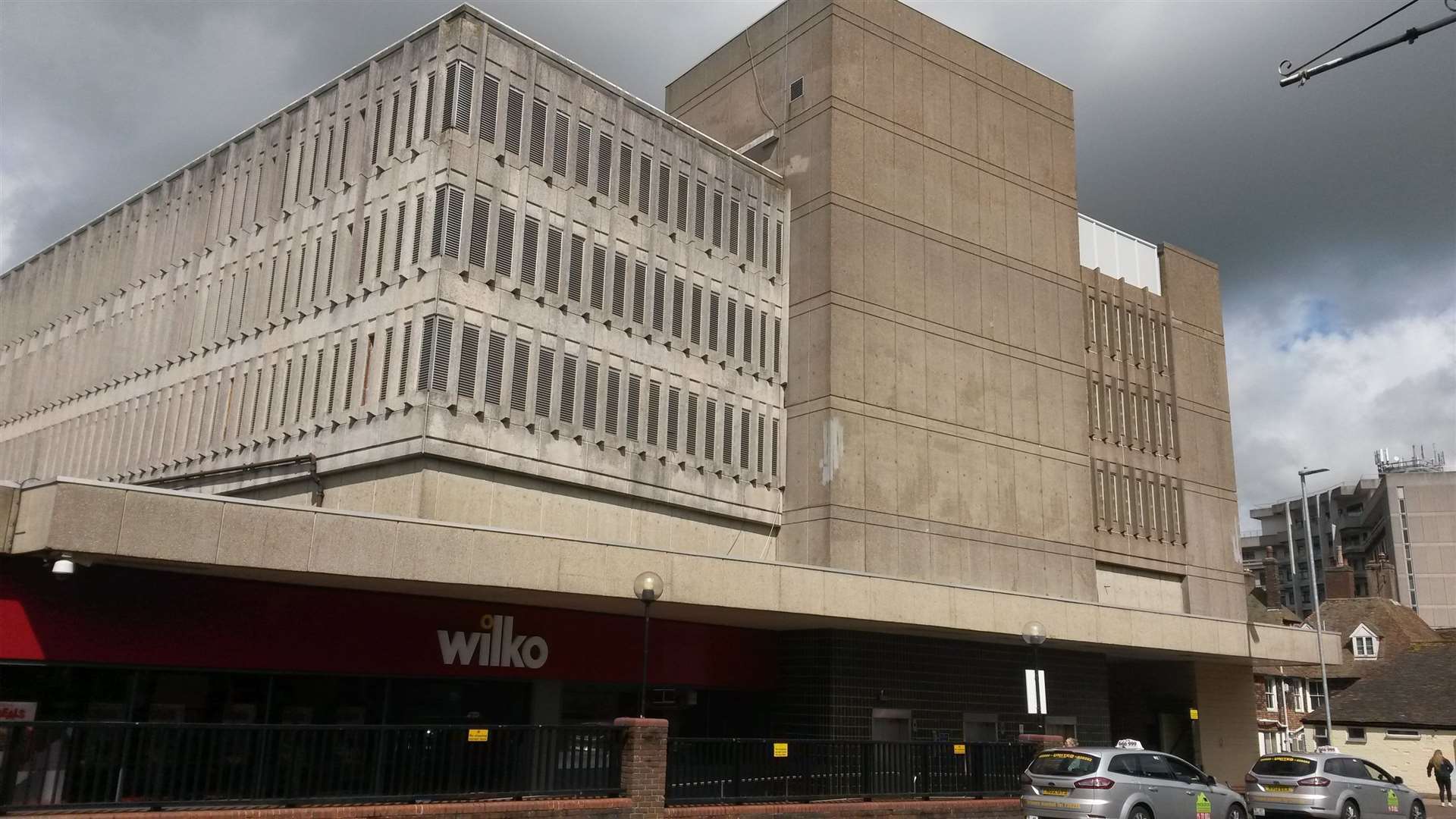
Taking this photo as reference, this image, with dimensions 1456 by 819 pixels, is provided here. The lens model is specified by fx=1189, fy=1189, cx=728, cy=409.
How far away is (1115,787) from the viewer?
2064 centimetres

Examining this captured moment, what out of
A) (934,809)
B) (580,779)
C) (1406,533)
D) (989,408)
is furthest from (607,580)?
(1406,533)

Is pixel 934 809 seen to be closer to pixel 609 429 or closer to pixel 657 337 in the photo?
pixel 609 429

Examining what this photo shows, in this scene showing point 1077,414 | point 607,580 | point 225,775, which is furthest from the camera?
point 1077,414

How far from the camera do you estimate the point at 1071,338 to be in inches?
1697

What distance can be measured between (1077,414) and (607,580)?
24140 millimetres

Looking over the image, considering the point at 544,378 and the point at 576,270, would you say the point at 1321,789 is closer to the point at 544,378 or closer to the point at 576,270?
the point at 544,378

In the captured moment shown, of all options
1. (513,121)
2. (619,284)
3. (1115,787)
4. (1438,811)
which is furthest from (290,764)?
(1438,811)

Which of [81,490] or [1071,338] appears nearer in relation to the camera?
[81,490]

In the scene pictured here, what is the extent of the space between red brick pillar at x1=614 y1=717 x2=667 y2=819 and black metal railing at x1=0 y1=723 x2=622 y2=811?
0.71 ft

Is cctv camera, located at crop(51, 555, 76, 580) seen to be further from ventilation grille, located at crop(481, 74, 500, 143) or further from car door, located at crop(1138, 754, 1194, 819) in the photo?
car door, located at crop(1138, 754, 1194, 819)

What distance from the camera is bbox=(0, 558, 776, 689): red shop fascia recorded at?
20141 millimetres

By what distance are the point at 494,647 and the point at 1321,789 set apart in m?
17.8

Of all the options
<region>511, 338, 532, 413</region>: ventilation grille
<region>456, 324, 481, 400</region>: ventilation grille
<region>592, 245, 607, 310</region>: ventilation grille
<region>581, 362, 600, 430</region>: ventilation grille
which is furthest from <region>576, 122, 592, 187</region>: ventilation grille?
<region>456, 324, 481, 400</region>: ventilation grille

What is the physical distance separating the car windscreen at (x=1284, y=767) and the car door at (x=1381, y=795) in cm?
121
